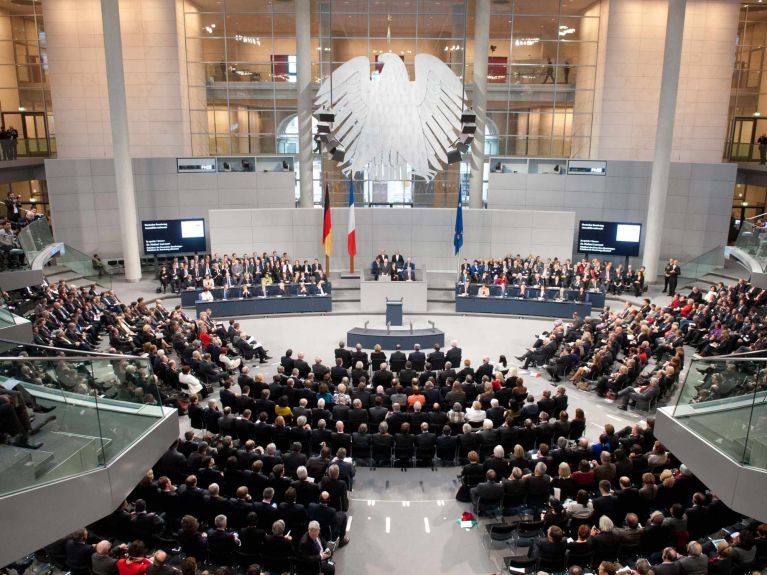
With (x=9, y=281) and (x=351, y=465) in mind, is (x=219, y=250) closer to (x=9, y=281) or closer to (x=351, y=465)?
(x=9, y=281)

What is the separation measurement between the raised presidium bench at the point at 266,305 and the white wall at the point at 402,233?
4935 mm

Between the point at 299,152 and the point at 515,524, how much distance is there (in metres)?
20.0

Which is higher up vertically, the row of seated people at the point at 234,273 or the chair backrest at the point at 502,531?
the row of seated people at the point at 234,273

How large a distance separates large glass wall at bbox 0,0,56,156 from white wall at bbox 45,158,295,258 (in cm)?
427

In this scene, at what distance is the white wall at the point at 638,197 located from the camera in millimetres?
25875

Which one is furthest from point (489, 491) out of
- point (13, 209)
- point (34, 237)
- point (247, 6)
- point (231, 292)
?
point (247, 6)

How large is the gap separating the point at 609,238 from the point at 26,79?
1007 inches

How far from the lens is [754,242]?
17859 millimetres

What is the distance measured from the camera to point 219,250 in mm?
24734

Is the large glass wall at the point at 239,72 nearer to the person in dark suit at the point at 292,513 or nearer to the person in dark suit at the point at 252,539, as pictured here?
the person in dark suit at the point at 292,513

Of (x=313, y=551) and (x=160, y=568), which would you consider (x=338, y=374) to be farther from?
(x=160, y=568)

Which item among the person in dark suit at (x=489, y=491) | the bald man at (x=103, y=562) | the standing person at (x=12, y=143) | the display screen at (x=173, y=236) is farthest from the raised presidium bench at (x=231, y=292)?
the bald man at (x=103, y=562)

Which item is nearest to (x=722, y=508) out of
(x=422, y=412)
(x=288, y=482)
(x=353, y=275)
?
(x=422, y=412)

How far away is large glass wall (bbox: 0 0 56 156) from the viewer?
27234 millimetres
